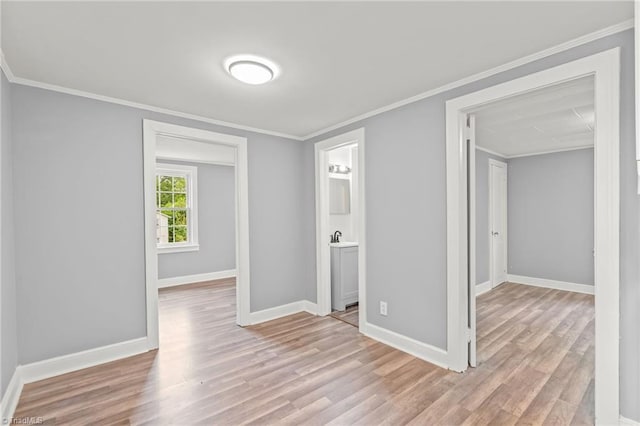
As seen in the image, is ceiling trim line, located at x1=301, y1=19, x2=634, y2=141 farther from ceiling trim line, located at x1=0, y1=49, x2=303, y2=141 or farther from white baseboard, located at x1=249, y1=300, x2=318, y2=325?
white baseboard, located at x1=249, y1=300, x2=318, y2=325

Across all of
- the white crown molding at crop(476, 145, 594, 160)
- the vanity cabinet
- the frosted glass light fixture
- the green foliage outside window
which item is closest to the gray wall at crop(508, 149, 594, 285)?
the white crown molding at crop(476, 145, 594, 160)

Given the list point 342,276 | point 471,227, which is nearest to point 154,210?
point 342,276

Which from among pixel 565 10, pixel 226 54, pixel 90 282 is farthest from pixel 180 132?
pixel 565 10

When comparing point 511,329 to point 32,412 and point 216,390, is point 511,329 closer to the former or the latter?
point 216,390

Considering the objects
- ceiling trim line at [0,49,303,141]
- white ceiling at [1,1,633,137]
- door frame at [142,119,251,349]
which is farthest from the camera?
door frame at [142,119,251,349]

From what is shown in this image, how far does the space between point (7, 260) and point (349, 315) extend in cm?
343

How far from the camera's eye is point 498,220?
5574 mm

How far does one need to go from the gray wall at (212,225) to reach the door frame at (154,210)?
9.46ft

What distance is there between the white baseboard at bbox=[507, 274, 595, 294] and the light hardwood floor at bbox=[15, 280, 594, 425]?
1912mm

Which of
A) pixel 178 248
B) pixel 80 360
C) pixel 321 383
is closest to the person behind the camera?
pixel 321 383

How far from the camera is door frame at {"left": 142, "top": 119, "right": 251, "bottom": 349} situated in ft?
9.72

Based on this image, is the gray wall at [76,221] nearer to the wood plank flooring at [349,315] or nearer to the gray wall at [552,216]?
the wood plank flooring at [349,315]

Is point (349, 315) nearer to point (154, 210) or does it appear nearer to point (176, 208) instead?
point (154, 210)

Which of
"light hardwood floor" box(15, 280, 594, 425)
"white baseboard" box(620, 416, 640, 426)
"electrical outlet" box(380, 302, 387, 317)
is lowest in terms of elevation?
"light hardwood floor" box(15, 280, 594, 425)
